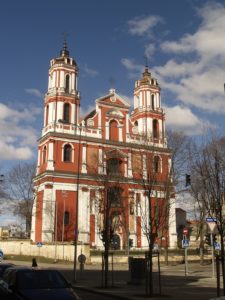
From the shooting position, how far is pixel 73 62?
60.5 metres

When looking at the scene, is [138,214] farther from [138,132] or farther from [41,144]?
[41,144]

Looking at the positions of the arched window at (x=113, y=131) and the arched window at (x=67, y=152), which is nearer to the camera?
the arched window at (x=67, y=152)

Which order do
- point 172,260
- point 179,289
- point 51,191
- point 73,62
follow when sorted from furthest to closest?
1. point 73,62
2. point 51,191
3. point 172,260
4. point 179,289

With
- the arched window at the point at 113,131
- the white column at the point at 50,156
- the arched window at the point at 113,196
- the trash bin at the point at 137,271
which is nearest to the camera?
the trash bin at the point at 137,271

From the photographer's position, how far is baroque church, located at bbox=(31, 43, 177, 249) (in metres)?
52.5

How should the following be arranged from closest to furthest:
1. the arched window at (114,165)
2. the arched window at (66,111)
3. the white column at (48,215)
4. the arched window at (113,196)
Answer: the arched window at (113,196) < the white column at (48,215) < the arched window at (114,165) < the arched window at (66,111)

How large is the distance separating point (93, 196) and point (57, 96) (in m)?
15.1

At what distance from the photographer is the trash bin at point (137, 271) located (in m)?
21.0

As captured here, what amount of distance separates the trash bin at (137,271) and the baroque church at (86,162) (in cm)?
2698

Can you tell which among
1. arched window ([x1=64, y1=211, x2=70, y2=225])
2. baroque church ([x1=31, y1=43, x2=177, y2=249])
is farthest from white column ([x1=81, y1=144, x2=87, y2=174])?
arched window ([x1=64, y1=211, x2=70, y2=225])

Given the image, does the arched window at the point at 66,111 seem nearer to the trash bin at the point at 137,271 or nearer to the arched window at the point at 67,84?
the arched window at the point at 67,84

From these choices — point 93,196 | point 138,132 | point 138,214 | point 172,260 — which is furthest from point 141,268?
point 138,132

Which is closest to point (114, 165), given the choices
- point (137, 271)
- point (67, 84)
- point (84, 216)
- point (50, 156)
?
point (84, 216)

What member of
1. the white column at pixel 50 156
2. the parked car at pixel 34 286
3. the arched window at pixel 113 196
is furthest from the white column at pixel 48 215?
the parked car at pixel 34 286
